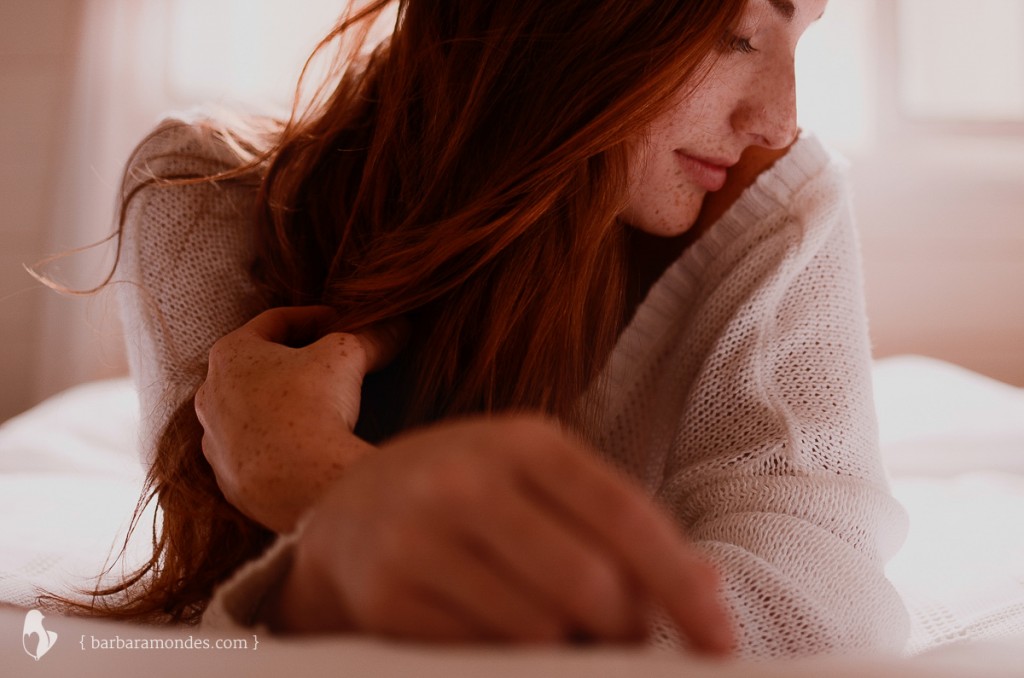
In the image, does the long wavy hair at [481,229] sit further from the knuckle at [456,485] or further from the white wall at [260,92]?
the white wall at [260,92]

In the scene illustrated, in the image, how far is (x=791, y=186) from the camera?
931mm

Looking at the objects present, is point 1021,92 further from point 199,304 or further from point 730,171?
point 199,304

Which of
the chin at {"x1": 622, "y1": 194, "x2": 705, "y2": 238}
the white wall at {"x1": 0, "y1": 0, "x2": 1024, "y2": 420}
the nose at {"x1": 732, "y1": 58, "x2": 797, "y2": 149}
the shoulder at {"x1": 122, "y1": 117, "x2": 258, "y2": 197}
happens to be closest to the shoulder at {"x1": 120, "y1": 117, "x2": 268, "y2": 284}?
the shoulder at {"x1": 122, "y1": 117, "x2": 258, "y2": 197}

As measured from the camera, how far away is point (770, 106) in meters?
0.80

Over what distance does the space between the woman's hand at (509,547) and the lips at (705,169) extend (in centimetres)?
60

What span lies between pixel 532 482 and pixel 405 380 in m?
0.52

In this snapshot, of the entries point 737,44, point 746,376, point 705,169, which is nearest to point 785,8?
point 737,44

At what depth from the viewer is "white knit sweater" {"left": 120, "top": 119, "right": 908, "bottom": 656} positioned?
58 centimetres

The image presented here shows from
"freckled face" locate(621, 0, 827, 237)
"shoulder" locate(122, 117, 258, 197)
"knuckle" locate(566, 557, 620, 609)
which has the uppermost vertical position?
"freckled face" locate(621, 0, 827, 237)

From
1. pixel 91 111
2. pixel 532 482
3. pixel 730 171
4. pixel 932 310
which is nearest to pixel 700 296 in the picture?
pixel 730 171

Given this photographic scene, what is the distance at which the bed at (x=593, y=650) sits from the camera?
0.31 meters

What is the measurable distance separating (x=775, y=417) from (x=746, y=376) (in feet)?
0.20

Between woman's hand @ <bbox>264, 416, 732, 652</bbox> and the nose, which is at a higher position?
the nose

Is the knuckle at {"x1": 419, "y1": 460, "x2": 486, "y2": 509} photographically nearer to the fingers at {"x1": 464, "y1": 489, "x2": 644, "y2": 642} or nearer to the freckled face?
the fingers at {"x1": 464, "y1": 489, "x2": 644, "y2": 642}
